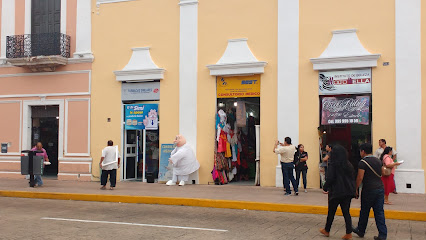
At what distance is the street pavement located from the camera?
488 inches

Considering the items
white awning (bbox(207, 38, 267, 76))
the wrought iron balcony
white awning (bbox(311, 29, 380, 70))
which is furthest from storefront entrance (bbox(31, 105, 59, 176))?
white awning (bbox(311, 29, 380, 70))

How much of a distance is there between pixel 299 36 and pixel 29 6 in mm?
11456

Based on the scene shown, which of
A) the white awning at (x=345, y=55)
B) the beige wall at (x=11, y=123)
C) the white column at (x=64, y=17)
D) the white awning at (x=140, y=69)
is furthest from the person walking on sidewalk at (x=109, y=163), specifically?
the white awning at (x=345, y=55)

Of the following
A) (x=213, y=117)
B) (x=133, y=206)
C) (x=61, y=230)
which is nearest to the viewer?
(x=61, y=230)

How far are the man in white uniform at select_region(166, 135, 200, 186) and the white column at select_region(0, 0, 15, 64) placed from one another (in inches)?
351

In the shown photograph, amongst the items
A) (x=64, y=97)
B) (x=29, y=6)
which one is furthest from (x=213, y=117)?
(x=29, y=6)

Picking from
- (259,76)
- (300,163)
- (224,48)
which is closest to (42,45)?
(224,48)

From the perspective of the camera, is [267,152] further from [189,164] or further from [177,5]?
[177,5]

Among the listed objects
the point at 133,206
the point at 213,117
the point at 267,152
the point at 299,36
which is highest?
the point at 299,36

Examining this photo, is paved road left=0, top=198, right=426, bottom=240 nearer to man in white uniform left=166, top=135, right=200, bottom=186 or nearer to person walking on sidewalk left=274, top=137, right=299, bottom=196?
person walking on sidewalk left=274, top=137, right=299, bottom=196

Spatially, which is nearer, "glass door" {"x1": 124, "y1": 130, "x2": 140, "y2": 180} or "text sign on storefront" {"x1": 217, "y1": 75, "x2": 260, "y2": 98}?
"text sign on storefront" {"x1": 217, "y1": 75, "x2": 260, "y2": 98}

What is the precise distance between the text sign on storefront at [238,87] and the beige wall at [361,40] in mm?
1636

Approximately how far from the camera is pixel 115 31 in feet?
60.6

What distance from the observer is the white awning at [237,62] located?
16.2m
